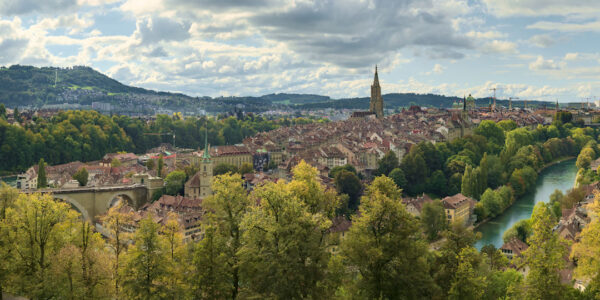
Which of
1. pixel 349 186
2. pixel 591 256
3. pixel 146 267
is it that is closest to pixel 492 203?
pixel 349 186

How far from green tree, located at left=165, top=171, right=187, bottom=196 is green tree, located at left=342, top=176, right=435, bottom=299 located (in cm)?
2962

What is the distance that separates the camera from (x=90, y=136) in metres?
80.9

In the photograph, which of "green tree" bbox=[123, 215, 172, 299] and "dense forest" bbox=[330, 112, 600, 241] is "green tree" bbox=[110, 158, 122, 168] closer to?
"dense forest" bbox=[330, 112, 600, 241]

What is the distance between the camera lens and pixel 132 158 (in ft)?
231

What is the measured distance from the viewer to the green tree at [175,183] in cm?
4228

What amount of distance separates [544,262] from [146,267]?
1121 cm

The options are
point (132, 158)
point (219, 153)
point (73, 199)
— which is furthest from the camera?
point (132, 158)

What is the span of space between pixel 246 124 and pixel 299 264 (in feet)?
340

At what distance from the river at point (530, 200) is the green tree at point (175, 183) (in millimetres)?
22817

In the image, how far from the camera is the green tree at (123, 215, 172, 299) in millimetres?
15586

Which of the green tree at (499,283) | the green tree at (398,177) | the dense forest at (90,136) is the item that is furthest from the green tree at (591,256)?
the dense forest at (90,136)

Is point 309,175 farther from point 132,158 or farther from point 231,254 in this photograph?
point 132,158

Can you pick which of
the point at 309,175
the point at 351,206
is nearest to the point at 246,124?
the point at 351,206

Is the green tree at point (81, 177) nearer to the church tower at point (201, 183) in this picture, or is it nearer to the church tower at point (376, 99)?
the church tower at point (201, 183)
